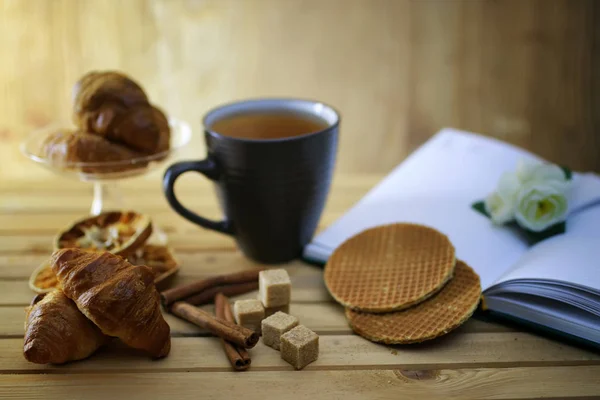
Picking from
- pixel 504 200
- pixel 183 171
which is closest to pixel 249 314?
pixel 183 171

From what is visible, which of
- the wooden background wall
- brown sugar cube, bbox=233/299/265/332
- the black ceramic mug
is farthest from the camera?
the wooden background wall

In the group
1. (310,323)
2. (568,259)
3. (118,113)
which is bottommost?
(310,323)

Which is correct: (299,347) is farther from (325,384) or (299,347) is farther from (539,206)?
(539,206)

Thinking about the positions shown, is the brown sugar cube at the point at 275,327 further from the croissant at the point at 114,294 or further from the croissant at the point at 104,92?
the croissant at the point at 104,92

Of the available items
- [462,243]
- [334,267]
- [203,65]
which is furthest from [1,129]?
[462,243]

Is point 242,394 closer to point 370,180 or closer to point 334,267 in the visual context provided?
point 334,267

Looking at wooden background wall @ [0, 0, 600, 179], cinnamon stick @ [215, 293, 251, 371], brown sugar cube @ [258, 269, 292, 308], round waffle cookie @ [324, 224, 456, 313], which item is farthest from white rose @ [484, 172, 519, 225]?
wooden background wall @ [0, 0, 600, 179]

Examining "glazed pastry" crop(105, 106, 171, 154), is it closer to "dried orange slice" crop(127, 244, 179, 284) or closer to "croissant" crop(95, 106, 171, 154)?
"croissant" crop(95, 106, 171, 154)

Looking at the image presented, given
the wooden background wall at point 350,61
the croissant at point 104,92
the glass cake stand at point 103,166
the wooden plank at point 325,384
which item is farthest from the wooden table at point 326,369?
the wooden background wall at point 350,61
